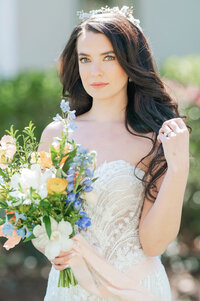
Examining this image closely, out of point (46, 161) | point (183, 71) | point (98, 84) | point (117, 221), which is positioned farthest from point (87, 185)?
point (183, 71)

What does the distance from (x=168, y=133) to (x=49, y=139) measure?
829 mm

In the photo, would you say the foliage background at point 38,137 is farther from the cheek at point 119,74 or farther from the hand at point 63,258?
the hand at point 63,258

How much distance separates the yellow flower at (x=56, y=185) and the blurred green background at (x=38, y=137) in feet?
12.8

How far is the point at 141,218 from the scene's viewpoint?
332cm

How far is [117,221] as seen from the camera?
3.35m

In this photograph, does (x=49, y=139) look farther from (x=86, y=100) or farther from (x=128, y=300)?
(x=128, y=300)

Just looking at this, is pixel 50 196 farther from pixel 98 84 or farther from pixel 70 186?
pixel 98 84

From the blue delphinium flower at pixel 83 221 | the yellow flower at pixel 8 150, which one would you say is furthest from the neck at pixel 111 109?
the blue delphinium flower at pixel 83 221

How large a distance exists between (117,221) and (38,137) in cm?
374

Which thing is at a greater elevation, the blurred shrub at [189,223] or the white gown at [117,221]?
the white gown at [117,221]

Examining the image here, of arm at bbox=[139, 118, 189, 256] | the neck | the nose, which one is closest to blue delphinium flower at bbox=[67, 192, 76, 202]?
arm at bbox=[139, 118, 189, 256]

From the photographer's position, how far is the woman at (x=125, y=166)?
3062mm

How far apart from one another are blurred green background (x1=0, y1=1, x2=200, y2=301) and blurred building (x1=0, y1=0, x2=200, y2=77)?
12.9 ft

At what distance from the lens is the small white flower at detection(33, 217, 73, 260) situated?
2842 millimetres
